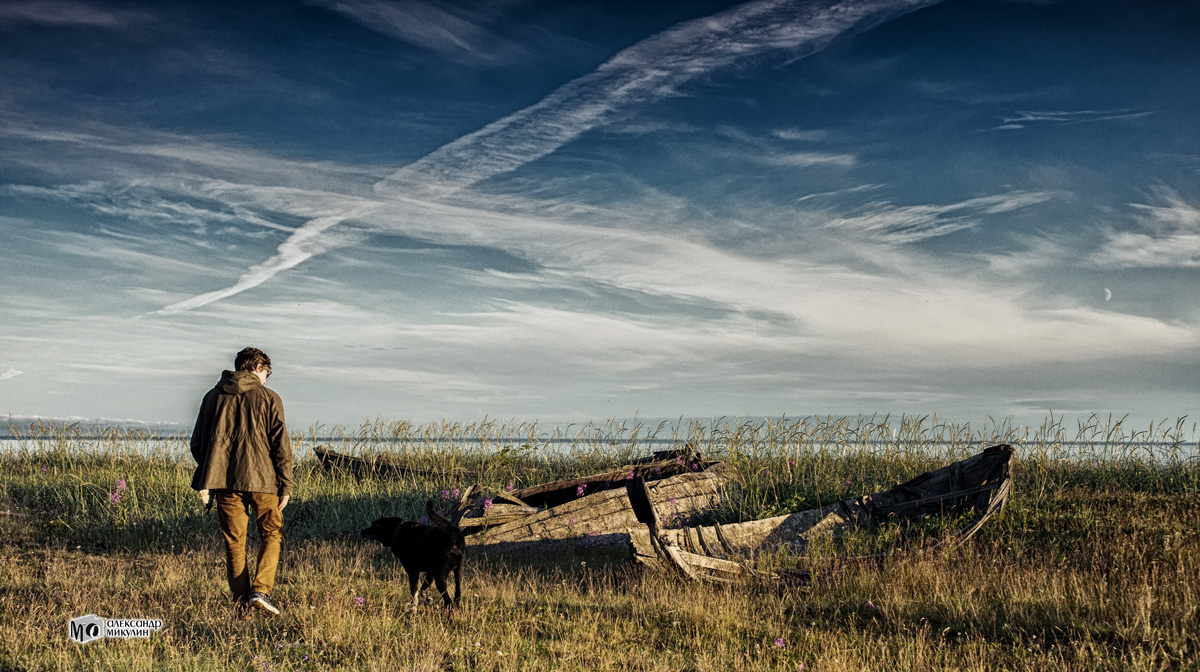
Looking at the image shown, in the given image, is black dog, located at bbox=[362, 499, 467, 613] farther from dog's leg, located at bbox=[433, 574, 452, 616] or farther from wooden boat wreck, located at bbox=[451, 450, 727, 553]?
wooden boat wreck, located at bbox=[451, 450, 727, 553]

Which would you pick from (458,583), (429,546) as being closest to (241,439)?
(429,546)

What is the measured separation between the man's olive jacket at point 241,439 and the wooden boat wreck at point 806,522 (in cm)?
359

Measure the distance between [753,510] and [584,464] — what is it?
612 centimetres

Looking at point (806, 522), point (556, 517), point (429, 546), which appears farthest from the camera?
point (806, 522)

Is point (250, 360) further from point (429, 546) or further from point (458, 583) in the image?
point (458, 583)

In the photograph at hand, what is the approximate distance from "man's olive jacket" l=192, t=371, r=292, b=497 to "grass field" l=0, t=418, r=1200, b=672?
1.23m

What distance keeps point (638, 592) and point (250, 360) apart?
4491mm

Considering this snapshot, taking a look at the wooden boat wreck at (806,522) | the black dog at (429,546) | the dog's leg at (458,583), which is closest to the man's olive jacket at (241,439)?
the black dog at (429,546)

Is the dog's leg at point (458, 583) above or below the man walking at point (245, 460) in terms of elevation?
below

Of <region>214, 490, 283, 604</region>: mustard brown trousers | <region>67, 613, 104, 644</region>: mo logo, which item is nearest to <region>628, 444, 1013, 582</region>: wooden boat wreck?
<region>214, 490, 283, 604</region>: mustard brown trousers

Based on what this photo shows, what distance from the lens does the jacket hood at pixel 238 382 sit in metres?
6.62

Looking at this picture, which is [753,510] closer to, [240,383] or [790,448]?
[790,448]

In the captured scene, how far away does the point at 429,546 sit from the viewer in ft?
22.6

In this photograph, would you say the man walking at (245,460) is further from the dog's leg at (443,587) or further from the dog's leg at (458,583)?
the dog's leg at (458,583)
